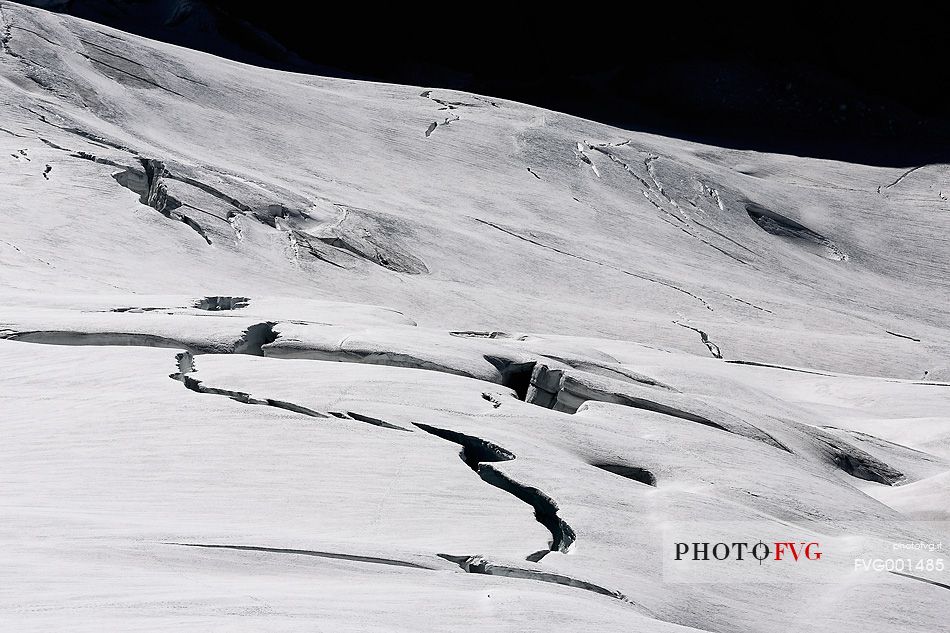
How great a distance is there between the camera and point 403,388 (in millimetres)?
4754

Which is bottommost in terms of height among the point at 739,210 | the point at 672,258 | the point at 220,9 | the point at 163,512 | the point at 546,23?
the point at 163,512

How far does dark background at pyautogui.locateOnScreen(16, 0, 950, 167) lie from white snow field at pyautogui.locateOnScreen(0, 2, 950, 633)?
8.84 metres

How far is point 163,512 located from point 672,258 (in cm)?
952

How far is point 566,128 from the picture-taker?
15.2m

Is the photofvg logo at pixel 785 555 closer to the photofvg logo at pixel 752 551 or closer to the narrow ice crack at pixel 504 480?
the photofvg logo at pixel 752 551

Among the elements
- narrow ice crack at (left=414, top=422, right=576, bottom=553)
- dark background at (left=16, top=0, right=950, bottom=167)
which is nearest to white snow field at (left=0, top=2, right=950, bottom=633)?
narrow ice crack at (left=414, top=422, right=576, bottom=553)

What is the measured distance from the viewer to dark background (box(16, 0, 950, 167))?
21.9 metres

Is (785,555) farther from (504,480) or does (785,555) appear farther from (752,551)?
(504,480)

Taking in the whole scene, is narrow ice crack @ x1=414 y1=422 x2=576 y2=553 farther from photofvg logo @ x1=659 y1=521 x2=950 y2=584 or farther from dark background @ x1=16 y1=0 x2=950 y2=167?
dark background @ x1=16 y1=0 x2=950 y2=167

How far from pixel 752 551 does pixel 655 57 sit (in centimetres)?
2257

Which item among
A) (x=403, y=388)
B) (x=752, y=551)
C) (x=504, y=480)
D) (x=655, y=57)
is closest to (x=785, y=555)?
(x=752, y=551)

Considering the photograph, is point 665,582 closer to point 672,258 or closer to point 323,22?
point 672,258

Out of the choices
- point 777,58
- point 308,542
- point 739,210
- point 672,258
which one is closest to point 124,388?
point 308,542

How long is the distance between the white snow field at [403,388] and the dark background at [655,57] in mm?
8838
